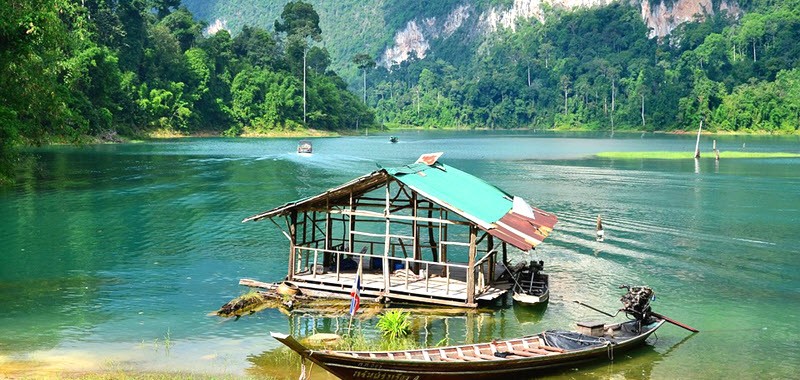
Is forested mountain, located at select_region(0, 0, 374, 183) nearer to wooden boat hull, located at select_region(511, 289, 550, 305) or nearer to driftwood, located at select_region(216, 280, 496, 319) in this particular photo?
driftwood, located at select_region(216, 280, 496, 319)

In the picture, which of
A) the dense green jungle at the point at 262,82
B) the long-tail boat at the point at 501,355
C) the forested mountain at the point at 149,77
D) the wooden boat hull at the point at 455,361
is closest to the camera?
the wooden boat hull at the point at 455,361

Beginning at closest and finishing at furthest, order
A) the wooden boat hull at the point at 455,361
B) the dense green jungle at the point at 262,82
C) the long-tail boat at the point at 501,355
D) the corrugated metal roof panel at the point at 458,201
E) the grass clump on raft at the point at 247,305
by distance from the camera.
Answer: the wooden boat hull at the point at 455,361 → the long-tail boat at the point at 501,355 → the corrugated metal roof panel at the point at 458,201 → the grass clump on raft at the point at 247,305 → the dense green jungle at the point at 262,82

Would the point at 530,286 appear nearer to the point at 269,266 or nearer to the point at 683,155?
the point at 269,266

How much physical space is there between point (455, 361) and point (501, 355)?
155 centimetres

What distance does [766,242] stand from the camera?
37688 millimetres

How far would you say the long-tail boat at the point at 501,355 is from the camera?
1686 cm

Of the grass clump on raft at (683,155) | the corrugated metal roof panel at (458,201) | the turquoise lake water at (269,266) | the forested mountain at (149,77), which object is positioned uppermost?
the forested mountain at (149,77)

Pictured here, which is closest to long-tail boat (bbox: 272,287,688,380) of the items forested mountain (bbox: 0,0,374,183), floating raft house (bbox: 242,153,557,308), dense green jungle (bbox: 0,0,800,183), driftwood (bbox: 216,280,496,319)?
floating raft house (bbox: 242,153,557,308)

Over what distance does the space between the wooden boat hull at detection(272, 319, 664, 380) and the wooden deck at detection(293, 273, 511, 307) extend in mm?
4260

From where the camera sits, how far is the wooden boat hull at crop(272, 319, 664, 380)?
16719 millimetres

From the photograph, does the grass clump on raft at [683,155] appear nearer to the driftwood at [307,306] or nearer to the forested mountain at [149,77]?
the forested mountain at [149,77]

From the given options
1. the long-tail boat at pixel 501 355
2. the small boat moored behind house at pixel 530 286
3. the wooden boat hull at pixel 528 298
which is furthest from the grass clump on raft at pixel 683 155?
the long-tail boat at pixel 501 355

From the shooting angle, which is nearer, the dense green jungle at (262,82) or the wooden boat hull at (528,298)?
the wooden boat hull at (528,298)

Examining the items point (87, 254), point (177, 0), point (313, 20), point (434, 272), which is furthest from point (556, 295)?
point (313, 20)
